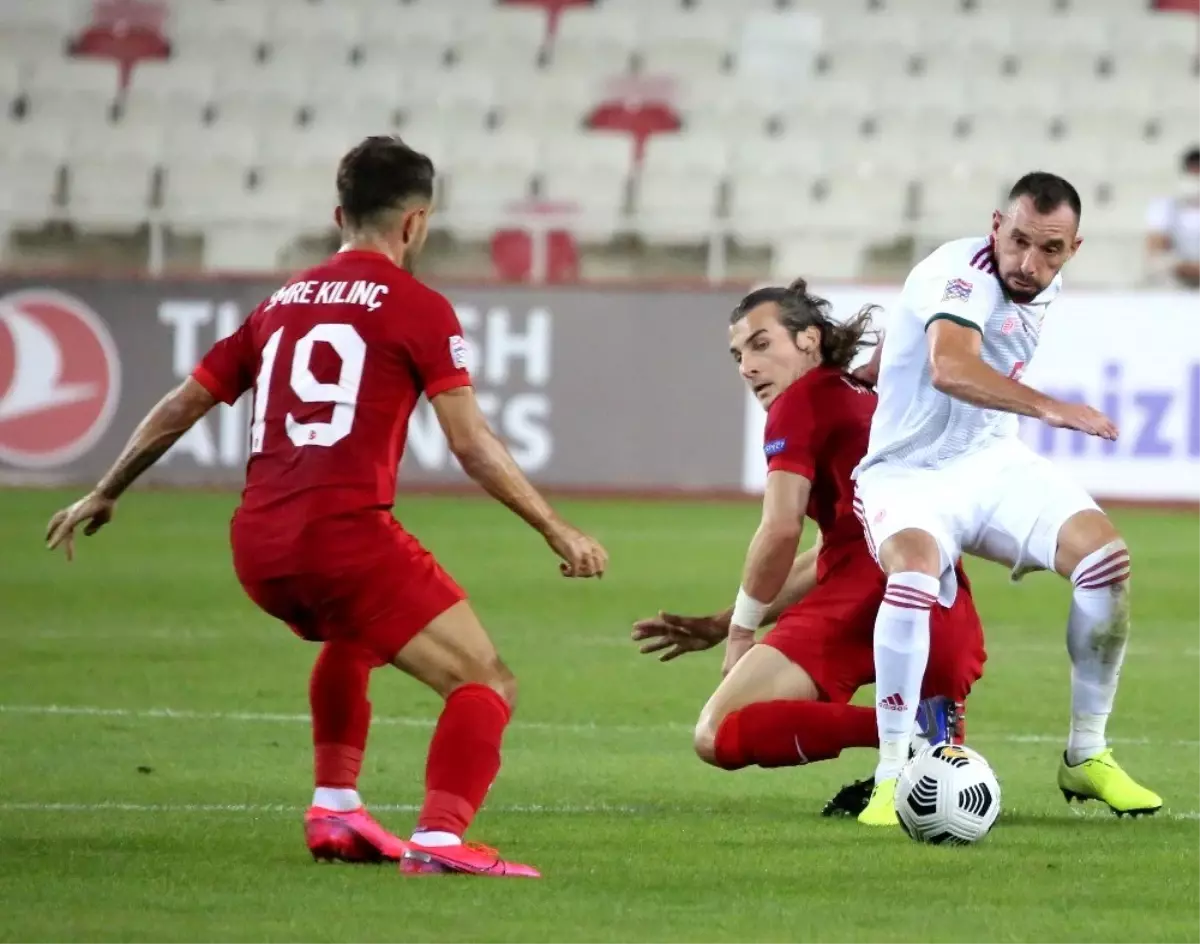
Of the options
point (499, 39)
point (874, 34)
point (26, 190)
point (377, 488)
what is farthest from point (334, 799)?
point (874, 34)

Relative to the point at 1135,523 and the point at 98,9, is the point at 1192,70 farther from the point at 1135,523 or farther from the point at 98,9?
the point at 98,9

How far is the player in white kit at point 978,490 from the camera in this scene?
20.4 feet

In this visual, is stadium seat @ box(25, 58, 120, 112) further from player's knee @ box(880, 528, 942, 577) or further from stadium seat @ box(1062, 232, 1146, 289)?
player's knee @ box(880, 528, 942, 577)

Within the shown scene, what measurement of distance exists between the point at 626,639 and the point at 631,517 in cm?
600

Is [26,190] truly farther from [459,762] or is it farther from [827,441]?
[459,762]

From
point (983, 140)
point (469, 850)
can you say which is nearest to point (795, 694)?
point (469, 850)

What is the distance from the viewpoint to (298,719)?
8.39m

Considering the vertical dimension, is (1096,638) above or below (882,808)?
above

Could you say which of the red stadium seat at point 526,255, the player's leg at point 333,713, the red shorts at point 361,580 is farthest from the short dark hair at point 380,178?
the red stadium seat at point 526,255

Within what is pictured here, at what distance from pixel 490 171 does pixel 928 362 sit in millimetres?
13868

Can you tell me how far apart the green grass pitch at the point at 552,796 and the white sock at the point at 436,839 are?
0.12 meters

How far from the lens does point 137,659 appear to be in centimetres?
991

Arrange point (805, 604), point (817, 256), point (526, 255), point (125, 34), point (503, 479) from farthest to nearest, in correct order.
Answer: point (125, 34), point (526, 255), point (817, 256), point (805, 604), point (503, 479)

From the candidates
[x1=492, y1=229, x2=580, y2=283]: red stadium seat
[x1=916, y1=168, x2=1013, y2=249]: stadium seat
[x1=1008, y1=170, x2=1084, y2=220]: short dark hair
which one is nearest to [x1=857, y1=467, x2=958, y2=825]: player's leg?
[x1=1008, y1=170, x2=1084, y2=220]: short dark hair
